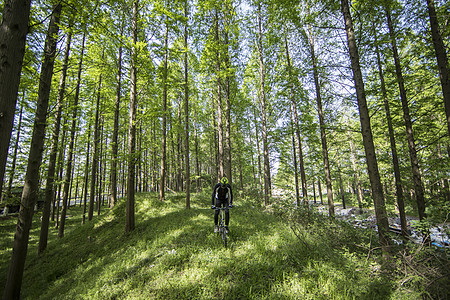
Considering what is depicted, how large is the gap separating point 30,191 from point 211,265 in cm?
705

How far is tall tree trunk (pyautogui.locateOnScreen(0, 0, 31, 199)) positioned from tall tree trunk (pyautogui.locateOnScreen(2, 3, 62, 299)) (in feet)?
13.2

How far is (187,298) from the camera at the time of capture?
4.17 meters

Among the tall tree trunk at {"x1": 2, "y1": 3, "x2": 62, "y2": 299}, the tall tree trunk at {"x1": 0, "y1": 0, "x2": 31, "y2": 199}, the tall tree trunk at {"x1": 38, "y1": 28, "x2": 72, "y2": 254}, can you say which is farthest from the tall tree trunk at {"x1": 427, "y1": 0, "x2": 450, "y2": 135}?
the tall tree trunk at {"x1": 38, "y1": 28, "x2": 72, "y2": 254}

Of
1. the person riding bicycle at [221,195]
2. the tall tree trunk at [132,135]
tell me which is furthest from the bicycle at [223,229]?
the tall tree trunk at [132,135]

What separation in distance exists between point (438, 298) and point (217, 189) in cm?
596

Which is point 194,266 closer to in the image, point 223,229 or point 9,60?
point 223,229

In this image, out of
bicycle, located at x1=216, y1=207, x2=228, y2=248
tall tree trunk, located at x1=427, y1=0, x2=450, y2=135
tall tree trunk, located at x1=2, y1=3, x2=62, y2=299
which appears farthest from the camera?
bicycle, located at x1=216, y1=207, x2=228, y2=248

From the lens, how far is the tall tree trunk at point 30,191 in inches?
228

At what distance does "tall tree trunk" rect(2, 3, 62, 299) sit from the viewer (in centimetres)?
579

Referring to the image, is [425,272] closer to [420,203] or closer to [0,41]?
[420,203]

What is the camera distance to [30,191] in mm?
6324

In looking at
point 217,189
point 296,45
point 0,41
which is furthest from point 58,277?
point 296,45

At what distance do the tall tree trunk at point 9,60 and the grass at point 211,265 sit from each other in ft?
14.8

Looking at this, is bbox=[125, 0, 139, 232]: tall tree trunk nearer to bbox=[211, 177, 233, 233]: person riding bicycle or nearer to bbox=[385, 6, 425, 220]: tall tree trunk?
bbox=[211, 177, 233, 233]: person riding bicycle
